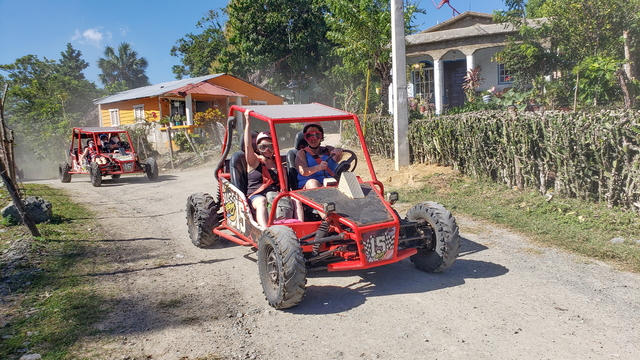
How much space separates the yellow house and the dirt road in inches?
755

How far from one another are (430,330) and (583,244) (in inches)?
132

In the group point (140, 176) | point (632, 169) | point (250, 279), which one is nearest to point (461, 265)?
point (250, 279)

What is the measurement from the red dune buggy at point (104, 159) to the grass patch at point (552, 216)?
9.63m

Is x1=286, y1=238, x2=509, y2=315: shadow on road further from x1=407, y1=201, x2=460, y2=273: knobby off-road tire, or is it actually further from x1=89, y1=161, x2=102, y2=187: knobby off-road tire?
x1=89, y1=161, x2=102, y2=187: knobby off-road tire

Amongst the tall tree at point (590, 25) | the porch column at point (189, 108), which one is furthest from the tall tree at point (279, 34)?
the tall tree at point (590, 25)

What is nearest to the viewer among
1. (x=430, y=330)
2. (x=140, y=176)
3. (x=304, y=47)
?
(x=430, y=330)

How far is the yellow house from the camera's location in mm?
24531

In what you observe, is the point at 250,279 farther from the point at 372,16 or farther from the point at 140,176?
the point at 140,176

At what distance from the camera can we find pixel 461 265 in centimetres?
546

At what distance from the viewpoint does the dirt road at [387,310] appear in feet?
11.7

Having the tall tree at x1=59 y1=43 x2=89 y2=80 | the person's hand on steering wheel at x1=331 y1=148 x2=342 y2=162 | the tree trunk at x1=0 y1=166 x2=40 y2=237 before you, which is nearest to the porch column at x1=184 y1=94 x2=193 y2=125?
the tree trunk at x1=0 y1=166 x2=40 y2=237

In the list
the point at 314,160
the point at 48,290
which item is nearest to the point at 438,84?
the point at 314,160

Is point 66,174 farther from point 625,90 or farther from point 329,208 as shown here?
point 625,90

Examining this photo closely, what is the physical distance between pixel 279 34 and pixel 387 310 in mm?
27049
